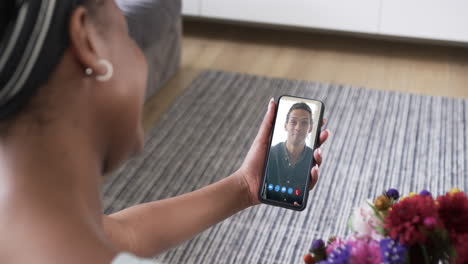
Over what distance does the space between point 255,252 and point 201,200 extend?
852 mm

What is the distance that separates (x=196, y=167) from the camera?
7.48 ft

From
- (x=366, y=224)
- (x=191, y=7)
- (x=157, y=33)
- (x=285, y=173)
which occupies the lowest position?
(x=191, y=7)

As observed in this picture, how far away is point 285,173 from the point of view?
3.98 ft

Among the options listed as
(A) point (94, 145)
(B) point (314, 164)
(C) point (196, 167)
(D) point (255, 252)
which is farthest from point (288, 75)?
(A) point (94, 145)

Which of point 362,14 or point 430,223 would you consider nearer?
point 430,223

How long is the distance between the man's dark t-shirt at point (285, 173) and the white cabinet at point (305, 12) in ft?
6.82

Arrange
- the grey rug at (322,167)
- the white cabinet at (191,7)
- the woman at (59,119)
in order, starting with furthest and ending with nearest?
the white cabinet at (191,7)
the grey rug at (322,167)
the woman at (59,119)

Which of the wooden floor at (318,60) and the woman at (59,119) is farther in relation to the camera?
the wooden floor at (318,60)

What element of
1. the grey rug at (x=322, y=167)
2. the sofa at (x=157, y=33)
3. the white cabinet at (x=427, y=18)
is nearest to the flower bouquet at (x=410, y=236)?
the grey rug at (x=322, y=167)

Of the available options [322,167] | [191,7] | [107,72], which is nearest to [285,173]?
[107,72]

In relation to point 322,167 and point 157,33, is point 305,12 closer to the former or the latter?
point 157,33

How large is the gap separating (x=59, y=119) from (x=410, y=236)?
46 cm

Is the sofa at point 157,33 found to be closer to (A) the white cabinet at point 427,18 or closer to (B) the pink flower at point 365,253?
(A) the white cabinet at point 427,18

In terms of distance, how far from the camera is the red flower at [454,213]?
2.85ft
